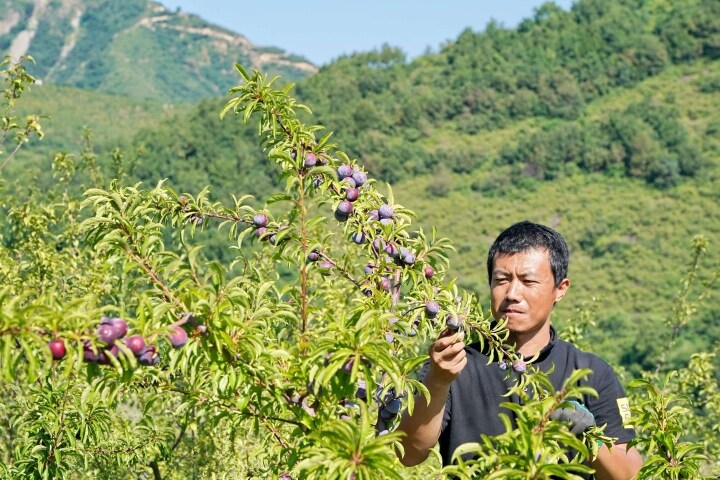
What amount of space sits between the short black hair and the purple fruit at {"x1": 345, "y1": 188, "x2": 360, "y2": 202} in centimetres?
70

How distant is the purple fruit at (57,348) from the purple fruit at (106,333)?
6 centimetres

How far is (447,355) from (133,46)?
16799 centimetres

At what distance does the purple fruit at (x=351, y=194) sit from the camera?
7.38ft

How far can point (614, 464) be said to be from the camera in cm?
238

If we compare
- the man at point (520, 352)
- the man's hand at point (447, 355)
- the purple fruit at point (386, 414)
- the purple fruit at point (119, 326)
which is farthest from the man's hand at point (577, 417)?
the purple fruit at point (119, 326)

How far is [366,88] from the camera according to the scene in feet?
257

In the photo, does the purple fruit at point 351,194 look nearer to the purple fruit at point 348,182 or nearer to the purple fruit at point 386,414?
the purple fruit at point 348,182

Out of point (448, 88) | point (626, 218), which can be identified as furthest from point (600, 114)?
point (626, 218)

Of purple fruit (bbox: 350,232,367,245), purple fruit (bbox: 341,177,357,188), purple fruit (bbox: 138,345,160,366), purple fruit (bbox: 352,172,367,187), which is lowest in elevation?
purple fruit (bbox: 138,345,160,366)

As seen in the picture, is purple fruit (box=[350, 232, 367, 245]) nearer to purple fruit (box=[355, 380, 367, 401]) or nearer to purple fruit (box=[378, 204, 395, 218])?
purple fruit (box=[378, 204, 395, 218])

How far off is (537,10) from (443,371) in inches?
3358

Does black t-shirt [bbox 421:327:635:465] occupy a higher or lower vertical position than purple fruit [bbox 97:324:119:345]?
lower

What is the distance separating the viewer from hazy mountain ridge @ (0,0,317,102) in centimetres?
15575

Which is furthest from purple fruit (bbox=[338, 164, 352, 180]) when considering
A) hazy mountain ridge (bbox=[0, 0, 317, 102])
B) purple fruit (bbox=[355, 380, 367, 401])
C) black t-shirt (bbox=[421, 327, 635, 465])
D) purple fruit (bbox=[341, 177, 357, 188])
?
hazy mountain ridge (bbox=[0, 0, 317, 102])
